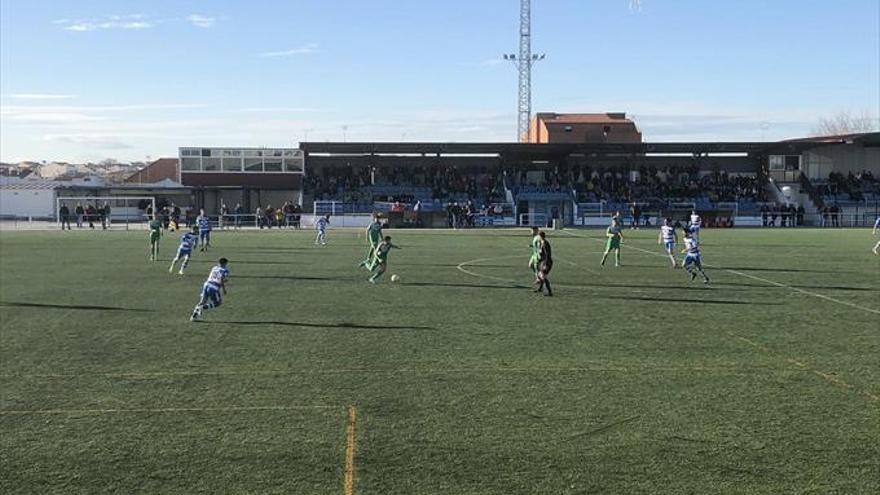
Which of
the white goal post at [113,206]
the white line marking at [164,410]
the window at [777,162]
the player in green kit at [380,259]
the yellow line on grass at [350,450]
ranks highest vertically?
the window at [777,162]

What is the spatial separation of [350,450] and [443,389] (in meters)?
2.69

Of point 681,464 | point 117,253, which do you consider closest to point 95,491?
point 681,464

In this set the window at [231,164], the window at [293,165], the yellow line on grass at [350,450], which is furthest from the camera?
the window at [293,165]

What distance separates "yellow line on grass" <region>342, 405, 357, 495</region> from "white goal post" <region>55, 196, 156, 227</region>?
60600 millimetres

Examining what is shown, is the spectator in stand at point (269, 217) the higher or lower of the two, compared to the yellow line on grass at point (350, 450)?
higher

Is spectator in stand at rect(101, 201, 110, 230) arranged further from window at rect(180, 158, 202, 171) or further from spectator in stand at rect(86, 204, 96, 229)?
window at rect(180, 158, 202, 171)

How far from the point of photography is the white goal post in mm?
67106

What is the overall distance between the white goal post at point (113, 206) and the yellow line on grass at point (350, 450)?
60600 mm

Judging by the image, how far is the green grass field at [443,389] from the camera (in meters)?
8.04

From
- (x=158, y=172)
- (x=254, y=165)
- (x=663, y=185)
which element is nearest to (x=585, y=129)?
(x=663, y=185)

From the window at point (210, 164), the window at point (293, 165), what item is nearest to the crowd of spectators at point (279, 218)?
the window at point (293, 165)

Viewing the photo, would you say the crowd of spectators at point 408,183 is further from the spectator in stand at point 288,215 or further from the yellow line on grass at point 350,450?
the yellow line on grass at point 350,450

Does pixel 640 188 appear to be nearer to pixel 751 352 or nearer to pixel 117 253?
pixel 117 253

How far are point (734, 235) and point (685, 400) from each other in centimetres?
4310
